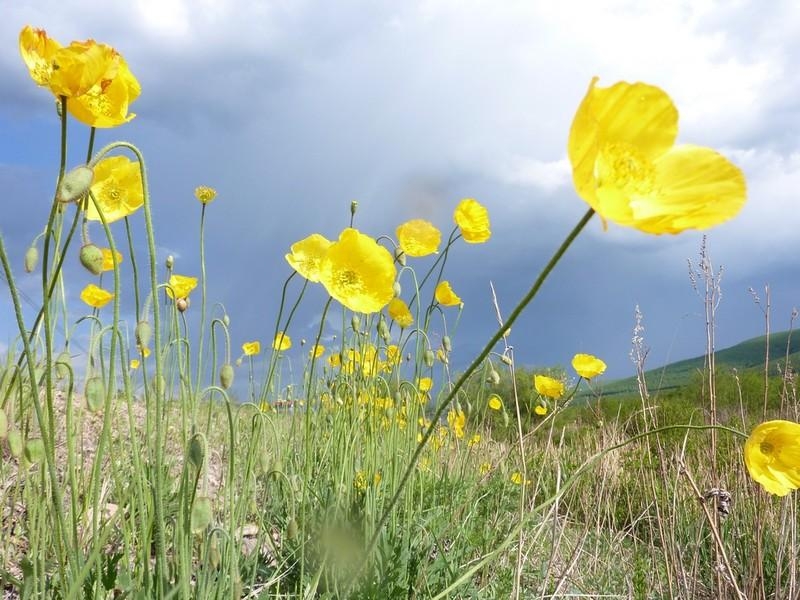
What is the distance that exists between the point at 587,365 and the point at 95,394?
2.44 m

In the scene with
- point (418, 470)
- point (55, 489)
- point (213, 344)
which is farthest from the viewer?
point (418, 470)

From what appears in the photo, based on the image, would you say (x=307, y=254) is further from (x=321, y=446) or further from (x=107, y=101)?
(x=321, y=446)

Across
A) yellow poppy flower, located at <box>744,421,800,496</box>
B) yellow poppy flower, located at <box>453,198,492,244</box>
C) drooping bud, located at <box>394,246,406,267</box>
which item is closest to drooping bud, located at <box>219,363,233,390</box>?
drooping bud, located at <box>394,246,406,267</box>

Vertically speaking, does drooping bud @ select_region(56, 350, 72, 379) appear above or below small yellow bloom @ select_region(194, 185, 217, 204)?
below

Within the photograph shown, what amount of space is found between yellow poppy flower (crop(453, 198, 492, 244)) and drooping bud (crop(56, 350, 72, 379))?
4.70 ft

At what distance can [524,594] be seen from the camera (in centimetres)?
252

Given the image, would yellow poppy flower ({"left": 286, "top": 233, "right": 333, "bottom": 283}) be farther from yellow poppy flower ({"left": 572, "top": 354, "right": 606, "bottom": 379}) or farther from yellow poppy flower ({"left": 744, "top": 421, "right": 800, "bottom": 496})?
yellow poppy flower ({"left": 572, "top": 354, "right": 606, "bottom": 379})

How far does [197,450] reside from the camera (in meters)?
1.32

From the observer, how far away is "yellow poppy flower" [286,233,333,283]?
216 cm

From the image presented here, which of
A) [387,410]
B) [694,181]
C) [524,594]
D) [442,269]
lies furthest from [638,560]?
[694,181]

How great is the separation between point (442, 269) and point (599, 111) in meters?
1.84

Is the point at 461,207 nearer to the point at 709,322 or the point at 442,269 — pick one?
the point at 442,269

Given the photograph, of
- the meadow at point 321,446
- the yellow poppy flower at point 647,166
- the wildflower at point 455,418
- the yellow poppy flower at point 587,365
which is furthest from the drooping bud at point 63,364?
the yellow poppy flower at point 587,365

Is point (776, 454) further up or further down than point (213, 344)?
further down
